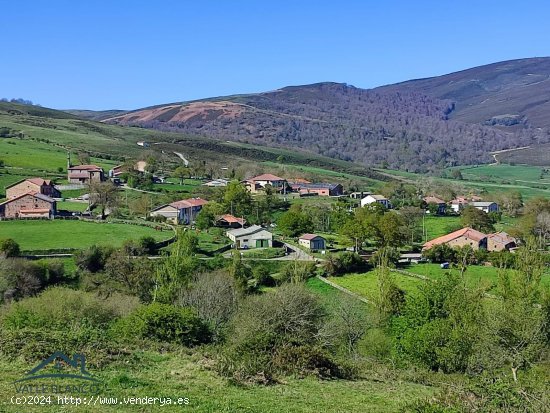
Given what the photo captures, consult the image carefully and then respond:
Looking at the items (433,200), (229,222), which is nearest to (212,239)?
(229,222)

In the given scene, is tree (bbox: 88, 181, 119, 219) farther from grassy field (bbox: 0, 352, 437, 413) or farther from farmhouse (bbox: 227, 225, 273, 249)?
grassy field (bbox: 0, 352, 437, 413)

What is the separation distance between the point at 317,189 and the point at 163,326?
69569 millimetres

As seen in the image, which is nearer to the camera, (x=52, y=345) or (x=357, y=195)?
(x=52, y=345)

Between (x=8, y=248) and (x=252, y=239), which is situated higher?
(x=8, y=248)

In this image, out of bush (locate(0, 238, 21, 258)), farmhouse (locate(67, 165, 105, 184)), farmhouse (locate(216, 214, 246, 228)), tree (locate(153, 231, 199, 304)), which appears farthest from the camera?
farmhouse (locate(67, 165, 105, 184))

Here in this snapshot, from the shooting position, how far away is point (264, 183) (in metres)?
87.6

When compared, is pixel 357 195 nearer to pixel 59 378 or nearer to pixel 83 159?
pixel 83 159

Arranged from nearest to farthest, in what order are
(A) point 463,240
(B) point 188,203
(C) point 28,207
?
(A) point 463,240 < (C) point 28,207 < (B) point 188,203

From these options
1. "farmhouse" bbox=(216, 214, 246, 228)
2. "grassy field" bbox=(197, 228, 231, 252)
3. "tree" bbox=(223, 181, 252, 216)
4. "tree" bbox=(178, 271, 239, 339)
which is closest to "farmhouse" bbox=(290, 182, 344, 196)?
"tree" bbox=(223, 181, 252, 216)

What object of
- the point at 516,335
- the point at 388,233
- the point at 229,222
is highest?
the point at 516,335

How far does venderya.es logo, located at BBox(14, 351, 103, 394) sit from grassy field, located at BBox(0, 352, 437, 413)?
0.65 ft

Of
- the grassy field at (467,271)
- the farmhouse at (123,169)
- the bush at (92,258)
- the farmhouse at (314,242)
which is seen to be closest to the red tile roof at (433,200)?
the farmhouse at (314,242)

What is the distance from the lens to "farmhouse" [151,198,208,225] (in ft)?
202

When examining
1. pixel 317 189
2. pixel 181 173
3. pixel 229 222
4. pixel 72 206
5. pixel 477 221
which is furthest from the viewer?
pixel 317 189
